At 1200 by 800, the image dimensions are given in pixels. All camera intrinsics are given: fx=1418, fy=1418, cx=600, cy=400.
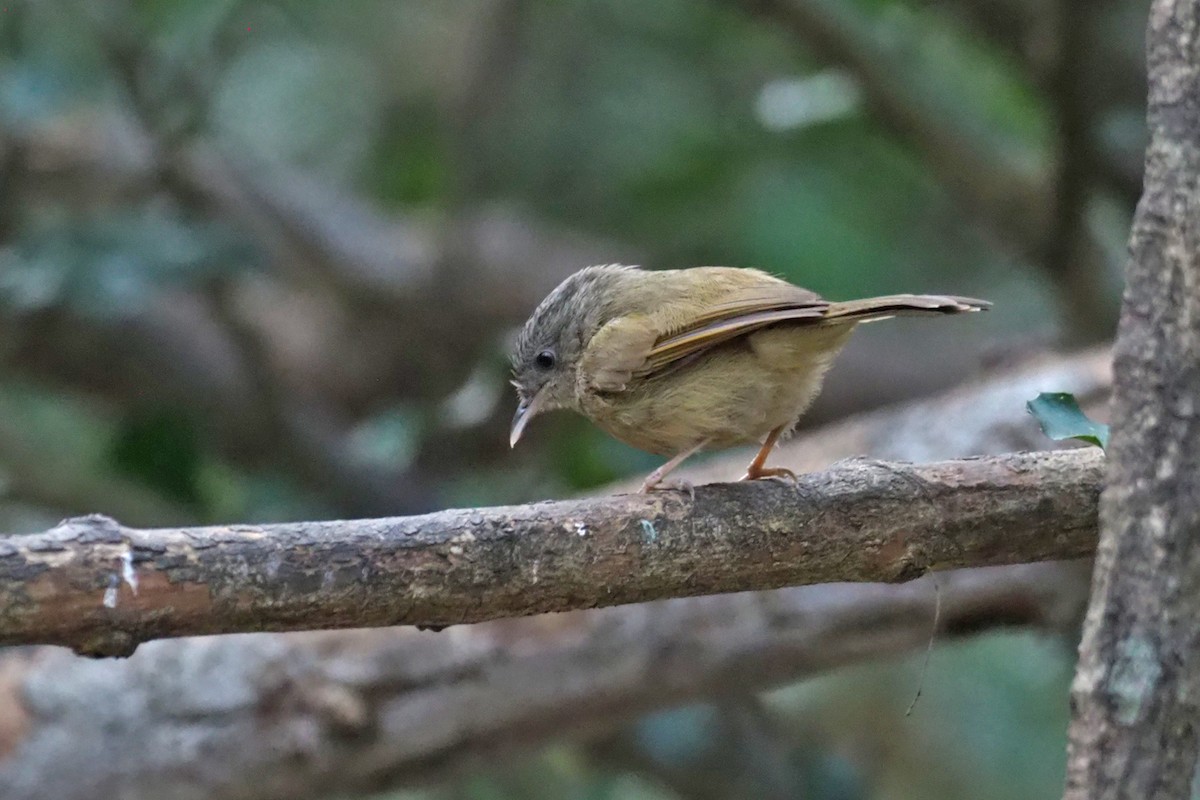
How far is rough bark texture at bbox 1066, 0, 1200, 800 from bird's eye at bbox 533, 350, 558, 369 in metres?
1.79

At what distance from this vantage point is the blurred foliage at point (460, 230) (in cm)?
561

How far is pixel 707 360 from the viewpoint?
11.8 ft

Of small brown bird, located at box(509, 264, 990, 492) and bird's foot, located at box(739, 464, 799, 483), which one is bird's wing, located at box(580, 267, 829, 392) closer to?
small brown bird, located at box(509, 264, 990, 492)

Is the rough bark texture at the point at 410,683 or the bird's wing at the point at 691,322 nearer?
the bird's wing at the point at 691,322

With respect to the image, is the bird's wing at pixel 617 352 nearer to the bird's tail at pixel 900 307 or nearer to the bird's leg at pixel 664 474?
the bird's leg at pixel 664 474

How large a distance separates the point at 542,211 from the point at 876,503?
16.6ft

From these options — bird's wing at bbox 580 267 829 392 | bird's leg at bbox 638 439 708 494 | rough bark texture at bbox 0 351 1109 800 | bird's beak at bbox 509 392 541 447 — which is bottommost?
rough bark texture at bbox 0 351 1109 800

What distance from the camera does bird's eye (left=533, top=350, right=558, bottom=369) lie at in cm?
400

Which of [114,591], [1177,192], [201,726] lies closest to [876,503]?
[1177,192]

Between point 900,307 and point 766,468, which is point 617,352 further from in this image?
point 900,307

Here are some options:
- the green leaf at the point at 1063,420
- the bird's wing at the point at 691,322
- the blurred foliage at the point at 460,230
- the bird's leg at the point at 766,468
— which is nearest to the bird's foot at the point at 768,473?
the bird's leg at the point at 766,468

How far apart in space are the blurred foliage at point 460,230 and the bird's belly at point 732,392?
208 cm

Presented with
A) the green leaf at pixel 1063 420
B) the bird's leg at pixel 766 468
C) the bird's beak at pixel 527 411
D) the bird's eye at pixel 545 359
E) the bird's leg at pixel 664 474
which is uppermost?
the bird's eye at pixel 545 359

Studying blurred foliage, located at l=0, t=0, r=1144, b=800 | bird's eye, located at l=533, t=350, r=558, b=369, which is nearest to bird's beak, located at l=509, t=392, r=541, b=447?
bird's eye, located at l=533, t=350, r=558, b=369
